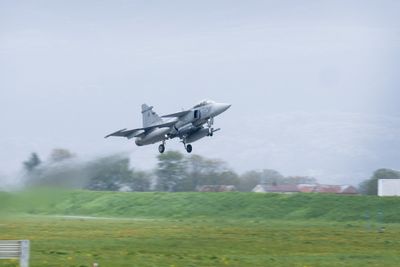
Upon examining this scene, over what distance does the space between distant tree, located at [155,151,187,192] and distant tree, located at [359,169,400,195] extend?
26977 mm

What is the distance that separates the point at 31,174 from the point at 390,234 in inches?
800

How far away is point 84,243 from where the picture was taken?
39406 mm

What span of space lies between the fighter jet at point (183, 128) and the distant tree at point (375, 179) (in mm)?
62386

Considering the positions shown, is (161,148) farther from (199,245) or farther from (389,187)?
(389,187)

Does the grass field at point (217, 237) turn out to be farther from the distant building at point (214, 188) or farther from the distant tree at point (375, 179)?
the distant tree at point (375, 179)

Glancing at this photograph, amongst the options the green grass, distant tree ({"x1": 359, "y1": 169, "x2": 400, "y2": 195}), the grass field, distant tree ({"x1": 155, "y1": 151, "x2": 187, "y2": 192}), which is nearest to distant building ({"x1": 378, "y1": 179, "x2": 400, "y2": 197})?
the grass field

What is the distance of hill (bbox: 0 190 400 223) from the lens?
240 feet

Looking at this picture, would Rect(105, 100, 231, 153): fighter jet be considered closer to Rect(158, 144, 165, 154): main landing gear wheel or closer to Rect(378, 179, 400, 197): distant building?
Rect(158, 144, 165, 154): main landing gear wheel

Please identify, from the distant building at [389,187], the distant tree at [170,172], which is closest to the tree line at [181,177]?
the distant tree at [170,172]

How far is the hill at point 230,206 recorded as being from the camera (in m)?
73.0

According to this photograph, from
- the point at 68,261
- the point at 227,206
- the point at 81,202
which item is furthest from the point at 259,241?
the point at 81,202

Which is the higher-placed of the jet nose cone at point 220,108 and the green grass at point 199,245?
the jet nose cone at point 220,108

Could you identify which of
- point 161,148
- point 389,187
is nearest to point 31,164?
point 161,148

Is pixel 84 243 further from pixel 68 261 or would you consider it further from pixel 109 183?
pixel 109 183
